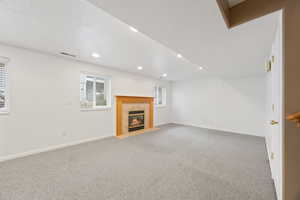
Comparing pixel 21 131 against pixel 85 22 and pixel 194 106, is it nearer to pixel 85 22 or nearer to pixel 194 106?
pixel 85 22

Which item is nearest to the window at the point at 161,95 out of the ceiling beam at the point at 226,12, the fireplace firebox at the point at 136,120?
the fireplace firebox at the point at 136,120

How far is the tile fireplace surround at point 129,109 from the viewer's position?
4300mm

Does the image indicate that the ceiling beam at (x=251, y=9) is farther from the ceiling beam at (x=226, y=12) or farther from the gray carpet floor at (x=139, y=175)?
the gray carpet floor at (x=139, y=175)

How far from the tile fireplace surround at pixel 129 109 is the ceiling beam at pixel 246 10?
370cm

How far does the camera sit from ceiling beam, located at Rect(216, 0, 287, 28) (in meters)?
1.23

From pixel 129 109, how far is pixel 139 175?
9.60 feet

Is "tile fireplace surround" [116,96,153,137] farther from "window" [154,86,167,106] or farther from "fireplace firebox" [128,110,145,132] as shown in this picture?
"window" [154,86,167,106]

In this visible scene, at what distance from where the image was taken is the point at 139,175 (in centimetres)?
194

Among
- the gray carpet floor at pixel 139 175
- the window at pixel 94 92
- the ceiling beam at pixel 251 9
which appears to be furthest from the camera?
the window at pixel 94 92
